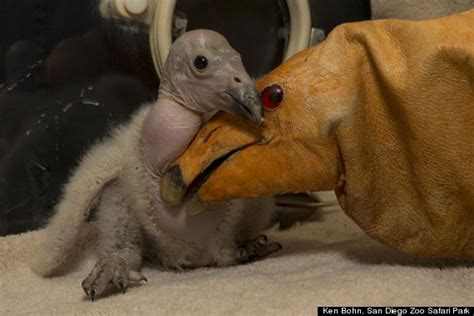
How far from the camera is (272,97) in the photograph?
1344mm

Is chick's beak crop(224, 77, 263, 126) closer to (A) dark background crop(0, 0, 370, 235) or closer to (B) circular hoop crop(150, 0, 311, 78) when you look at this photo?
(B) circular hoop crop(150, 0, 311, 78)

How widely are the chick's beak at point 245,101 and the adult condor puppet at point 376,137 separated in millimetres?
23

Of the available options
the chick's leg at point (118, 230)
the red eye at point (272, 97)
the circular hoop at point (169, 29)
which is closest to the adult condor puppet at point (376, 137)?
the red eye at point (272, 97)

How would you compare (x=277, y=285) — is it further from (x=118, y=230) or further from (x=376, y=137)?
(x=118, y=230)

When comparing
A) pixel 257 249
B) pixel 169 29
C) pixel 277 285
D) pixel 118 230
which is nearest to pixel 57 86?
pixel 169 29

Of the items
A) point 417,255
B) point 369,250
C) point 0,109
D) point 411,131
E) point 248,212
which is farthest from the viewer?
point 0,109

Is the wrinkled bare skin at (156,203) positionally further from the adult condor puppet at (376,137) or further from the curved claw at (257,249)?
the adult condor puppet at (376,137)

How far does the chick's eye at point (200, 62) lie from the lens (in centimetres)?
145

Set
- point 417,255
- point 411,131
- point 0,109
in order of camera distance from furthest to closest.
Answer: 1. point 0,109
2. point 417,255
3. point 411,131

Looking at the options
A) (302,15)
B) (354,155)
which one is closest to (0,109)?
(302,15)

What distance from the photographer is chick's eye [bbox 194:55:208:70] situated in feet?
4.75

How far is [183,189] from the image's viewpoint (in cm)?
142

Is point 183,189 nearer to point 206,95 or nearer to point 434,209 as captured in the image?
point 206,95

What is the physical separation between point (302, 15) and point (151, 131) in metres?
0.77
